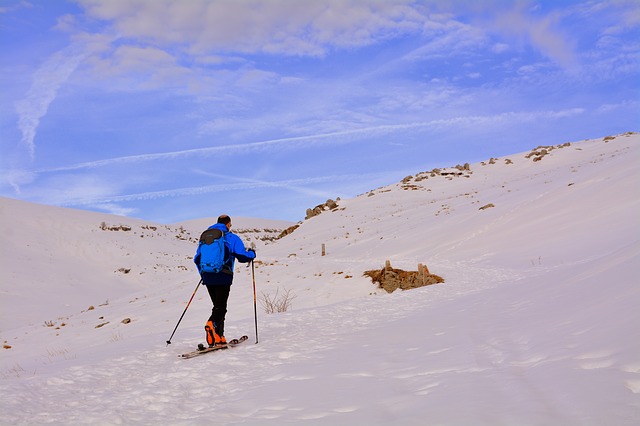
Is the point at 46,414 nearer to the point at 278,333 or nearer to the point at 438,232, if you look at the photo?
the point at 278,333

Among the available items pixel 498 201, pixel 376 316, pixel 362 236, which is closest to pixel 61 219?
pixel 362 236

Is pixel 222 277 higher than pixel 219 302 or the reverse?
higher

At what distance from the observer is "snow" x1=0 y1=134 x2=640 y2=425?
4.00m

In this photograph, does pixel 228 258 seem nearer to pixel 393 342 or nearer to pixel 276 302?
pixel 393 342

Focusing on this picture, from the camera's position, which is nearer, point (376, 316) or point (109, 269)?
point (376, 316)

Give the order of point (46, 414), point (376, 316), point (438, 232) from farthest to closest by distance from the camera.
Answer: point (438, 232) < point (376, 316) < point (46, 414)

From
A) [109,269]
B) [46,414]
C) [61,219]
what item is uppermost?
[61,219]

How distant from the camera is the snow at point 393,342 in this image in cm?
400

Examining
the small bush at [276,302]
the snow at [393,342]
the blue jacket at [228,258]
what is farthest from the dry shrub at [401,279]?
the blue jacket at [228,258]

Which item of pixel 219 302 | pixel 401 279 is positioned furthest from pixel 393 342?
pixel 401 279

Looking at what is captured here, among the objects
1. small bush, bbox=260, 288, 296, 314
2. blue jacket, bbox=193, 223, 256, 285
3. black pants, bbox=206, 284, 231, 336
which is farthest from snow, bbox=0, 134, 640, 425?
blue jacket, bbox=193, 223, 256, 285

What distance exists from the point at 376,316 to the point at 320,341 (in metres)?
2.78

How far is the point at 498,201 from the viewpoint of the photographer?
111ft

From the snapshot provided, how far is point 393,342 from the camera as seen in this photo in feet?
23.6
